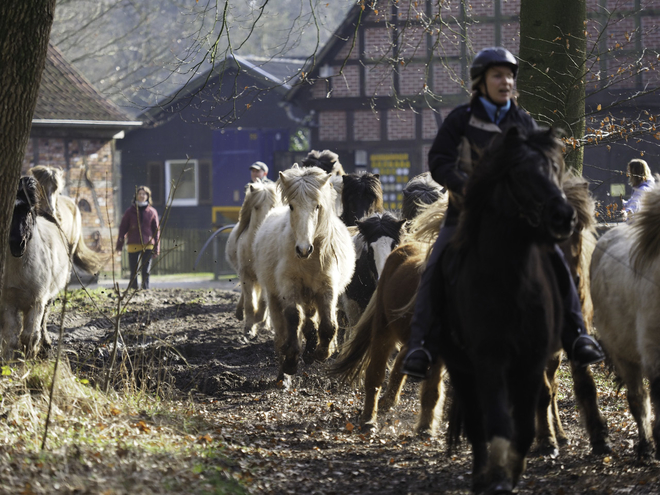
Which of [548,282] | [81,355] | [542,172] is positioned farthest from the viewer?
[81,355]

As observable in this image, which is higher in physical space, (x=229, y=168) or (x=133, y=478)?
(x=229, y=168)

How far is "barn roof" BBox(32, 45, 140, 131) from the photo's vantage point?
2744 centimetres

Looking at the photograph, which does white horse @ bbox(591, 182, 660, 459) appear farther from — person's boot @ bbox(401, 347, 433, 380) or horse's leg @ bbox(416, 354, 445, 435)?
person's boot @ bbox(401, 347, 433, 380)

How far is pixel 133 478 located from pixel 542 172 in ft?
8.70

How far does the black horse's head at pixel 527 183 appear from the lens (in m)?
4.21

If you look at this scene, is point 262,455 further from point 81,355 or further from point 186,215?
point 186,215

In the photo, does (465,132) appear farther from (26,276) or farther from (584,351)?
(26,276)

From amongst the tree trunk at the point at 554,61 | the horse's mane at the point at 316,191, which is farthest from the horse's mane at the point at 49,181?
the tree trunk at the point at 554,61

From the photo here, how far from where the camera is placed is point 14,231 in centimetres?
852

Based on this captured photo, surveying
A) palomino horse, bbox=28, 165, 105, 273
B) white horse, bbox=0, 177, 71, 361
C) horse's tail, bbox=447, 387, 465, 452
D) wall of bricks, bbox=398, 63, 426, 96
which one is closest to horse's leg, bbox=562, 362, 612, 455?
horse's tail, bbox=447, 387, 465, 452

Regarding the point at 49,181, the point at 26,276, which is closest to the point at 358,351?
the point at 26,276

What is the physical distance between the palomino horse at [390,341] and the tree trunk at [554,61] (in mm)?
2530

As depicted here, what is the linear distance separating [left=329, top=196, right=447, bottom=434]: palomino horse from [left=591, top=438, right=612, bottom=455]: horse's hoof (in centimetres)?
131

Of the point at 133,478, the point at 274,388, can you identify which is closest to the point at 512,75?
the point at 133,478
